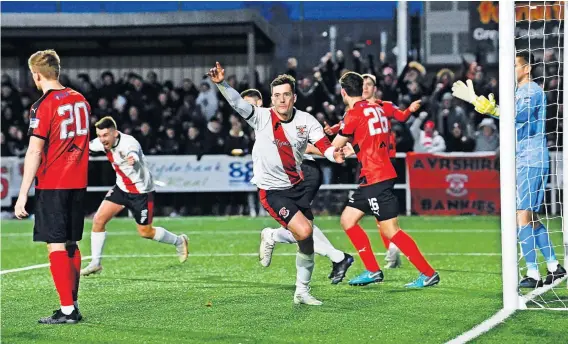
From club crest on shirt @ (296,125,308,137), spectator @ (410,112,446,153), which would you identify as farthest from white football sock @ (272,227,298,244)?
spectator @ (410,112,446,153)

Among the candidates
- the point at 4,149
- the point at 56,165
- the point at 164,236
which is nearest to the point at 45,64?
the point at 56,165

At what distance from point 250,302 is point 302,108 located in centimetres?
1200

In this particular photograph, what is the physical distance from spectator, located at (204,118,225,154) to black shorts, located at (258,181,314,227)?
1174 cm

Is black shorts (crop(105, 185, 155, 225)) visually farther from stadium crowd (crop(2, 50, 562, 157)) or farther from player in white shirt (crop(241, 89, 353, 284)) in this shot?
stadium crowd (crop(2, 50, 562, 157))

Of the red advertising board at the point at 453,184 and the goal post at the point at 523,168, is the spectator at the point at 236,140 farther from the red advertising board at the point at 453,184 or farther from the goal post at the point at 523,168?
the goal post at the point at 523,168

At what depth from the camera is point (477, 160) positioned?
2019cm

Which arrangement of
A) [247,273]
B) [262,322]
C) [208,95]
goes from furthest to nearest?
[208,95] < [247,273] < [262,322]

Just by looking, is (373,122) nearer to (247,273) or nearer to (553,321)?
(247,273)

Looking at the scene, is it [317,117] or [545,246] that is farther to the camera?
[317,117]

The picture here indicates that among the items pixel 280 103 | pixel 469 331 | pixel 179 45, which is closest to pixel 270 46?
pixel 179 45

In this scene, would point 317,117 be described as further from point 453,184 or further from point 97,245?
point 97,245

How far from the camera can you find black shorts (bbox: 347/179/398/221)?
33.3 feet

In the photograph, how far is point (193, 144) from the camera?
20.9 m

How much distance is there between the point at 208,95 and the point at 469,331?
1572cm
